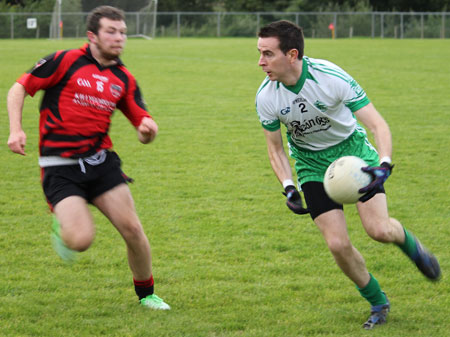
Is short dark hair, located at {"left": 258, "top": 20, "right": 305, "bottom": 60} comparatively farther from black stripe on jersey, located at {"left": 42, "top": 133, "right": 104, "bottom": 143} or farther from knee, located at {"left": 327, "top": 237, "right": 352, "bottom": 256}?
black stripe on jersey, located at {"left": 42, "top": 133, "right": 104, "bottom": 143}

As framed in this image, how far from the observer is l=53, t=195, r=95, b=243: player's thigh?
14.9 feet

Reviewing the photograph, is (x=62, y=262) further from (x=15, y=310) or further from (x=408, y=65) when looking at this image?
(x=408, y=65)

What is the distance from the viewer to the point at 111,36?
187 inches

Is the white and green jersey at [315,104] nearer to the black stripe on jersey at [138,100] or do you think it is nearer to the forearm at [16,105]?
the black stripe on jersey at [138,100]

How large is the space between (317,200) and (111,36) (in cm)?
185

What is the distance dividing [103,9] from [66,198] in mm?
1374

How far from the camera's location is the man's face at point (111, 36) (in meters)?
4.75

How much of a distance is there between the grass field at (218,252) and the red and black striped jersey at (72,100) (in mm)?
1261

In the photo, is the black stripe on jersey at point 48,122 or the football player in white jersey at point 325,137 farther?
the black stripe on jersey at point 48,122

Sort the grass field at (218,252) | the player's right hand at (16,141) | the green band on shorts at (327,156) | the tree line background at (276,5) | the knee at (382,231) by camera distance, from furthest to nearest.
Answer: the tree line background at (276,5)
the green band on shorts at (327,156)
the grass field at (218,252)
the knee at (382,231)
the player's right hand at (16,141)

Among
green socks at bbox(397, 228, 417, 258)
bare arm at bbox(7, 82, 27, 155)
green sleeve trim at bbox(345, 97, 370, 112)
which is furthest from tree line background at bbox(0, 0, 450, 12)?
green socks at bbox(397, 228, 417, 258)

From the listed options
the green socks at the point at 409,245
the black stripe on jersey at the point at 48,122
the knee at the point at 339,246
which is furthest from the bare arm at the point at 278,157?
the black stripe on jersey at the point at 48,122

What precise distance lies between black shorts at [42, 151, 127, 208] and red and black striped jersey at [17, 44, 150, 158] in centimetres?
11

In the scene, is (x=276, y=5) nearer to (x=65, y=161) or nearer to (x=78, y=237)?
(x=65, y=161)
